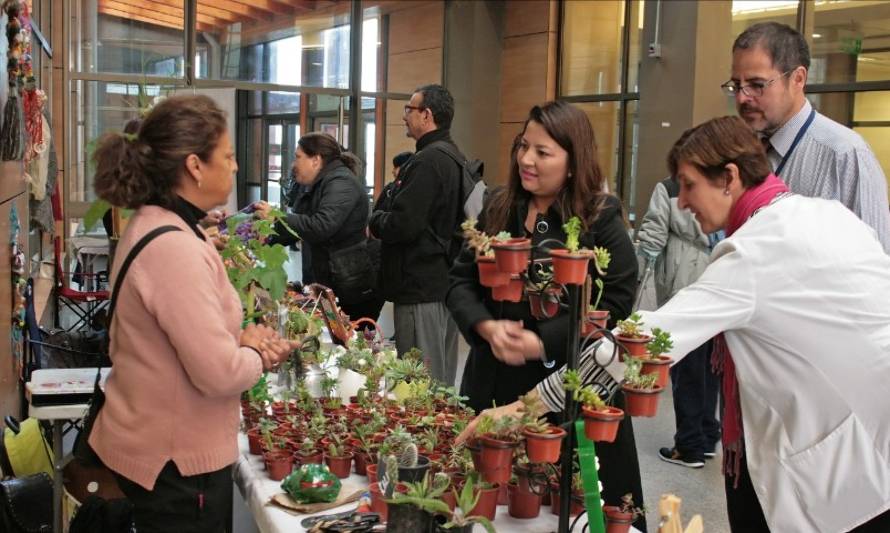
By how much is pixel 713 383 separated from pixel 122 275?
11.7 ft

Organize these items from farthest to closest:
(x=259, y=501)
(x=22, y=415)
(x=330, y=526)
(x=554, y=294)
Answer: (x=22, y=415) → (x=259, y=501) → (x=330, y=526) → (x=554, y=294)

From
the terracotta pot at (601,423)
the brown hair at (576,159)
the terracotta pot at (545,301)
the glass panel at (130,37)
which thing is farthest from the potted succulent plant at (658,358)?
the glass panel at (130,37)

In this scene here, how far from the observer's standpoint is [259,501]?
210cm

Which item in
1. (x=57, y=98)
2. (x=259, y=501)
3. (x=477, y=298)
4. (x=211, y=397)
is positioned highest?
(x=57, y=98)

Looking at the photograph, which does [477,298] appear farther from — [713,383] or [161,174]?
[713,383]

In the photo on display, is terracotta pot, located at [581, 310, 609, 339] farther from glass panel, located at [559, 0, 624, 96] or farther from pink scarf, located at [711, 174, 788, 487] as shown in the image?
glass panel, located at [559, 0, 624, 96]

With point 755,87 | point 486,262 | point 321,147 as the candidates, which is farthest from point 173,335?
point 321,147

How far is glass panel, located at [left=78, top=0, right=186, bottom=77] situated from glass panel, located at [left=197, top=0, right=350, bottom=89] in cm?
26

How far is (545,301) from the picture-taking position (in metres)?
1.74

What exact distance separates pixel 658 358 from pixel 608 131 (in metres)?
7.21

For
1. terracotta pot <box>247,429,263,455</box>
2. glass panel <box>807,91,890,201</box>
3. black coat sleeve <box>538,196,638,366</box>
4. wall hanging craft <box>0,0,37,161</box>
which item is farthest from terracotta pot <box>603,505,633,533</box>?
glass panel <box>807,91,890,201</box>

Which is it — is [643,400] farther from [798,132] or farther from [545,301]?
[798,132]

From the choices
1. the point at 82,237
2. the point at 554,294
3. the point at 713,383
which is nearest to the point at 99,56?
the point at 82,237

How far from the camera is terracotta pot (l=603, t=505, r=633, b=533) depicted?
1.75 metres
